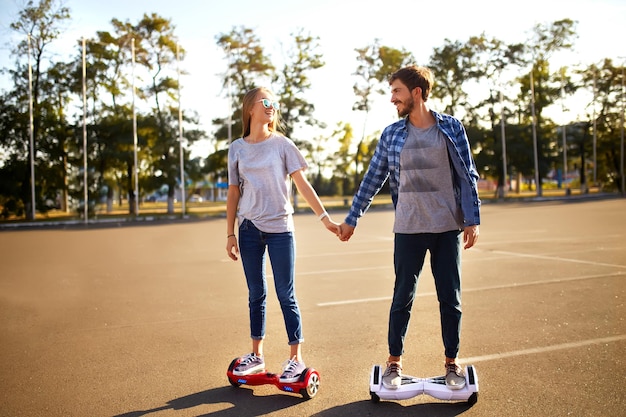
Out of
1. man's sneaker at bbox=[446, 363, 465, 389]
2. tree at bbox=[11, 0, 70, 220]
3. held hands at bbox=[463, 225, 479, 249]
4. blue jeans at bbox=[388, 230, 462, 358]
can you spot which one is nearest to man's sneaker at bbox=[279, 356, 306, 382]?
blue jeans at bbox=[388, 230, 462, 358]

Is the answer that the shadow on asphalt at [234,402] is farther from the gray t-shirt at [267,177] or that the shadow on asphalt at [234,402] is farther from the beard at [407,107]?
the beard at [407,107]

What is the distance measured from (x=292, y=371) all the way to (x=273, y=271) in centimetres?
68

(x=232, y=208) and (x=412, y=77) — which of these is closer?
(x=412, y=77)

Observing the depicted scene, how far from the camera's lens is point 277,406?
3.69 metres

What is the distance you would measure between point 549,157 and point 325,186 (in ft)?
145

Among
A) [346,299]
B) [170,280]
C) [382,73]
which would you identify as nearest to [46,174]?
[382,73]

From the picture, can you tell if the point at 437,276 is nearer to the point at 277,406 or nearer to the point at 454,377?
the point at 454,377

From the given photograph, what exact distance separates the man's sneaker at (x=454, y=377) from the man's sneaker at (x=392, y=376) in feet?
0.99

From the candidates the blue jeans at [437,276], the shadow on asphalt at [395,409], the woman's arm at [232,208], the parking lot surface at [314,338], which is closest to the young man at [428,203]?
the blue jeans at [437,276]

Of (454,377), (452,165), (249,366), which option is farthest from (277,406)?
(452,165)

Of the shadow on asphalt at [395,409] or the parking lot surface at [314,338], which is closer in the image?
the shadow on asphalt at [395,409]

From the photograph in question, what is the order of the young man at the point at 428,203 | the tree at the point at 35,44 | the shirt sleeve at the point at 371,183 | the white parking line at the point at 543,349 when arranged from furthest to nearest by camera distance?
the tree at the point at 35,44, the white parking line at the point at 543,349, the shirt sleeve at the point at 371,183, the young man at the point at 428,203

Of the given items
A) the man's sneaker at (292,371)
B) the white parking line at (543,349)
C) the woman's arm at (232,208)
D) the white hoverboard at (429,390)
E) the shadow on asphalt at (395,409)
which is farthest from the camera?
the white parking line at (543,349)

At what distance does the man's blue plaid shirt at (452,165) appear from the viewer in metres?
3.68
